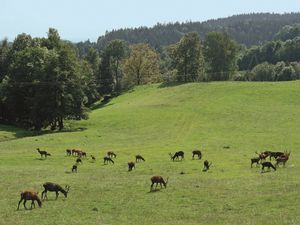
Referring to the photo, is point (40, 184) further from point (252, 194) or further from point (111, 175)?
point (252, 194)

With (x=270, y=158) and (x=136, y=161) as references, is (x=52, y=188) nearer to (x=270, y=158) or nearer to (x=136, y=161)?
(x=136, y=161)

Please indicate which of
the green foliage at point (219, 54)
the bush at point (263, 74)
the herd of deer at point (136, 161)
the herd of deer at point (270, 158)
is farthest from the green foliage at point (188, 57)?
the herd of deer at point (270, 158)

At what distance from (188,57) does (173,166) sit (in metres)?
90.8

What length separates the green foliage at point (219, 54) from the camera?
139625 millimetres

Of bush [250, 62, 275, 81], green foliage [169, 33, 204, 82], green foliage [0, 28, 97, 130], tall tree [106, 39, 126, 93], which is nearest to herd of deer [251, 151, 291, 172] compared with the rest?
green foliage [0, 28, 97, 130]

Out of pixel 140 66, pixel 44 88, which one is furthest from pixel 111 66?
pixel 44 88

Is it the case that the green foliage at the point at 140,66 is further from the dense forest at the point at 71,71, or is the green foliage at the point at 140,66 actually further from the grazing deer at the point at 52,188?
the grazing deer at the point at 52,188

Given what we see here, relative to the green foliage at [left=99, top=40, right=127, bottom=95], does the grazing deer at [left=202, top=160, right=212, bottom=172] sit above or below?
below

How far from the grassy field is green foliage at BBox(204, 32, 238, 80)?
121 feet

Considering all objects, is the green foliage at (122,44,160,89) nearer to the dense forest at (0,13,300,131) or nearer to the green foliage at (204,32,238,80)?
the dense forest at (0,13,300,131)

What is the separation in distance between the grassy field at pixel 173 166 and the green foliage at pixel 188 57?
3042 cm

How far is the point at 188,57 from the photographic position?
135 metres

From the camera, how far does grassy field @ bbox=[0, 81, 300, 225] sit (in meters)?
28.6

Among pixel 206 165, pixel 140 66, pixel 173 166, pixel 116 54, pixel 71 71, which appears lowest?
pixel 173 166
